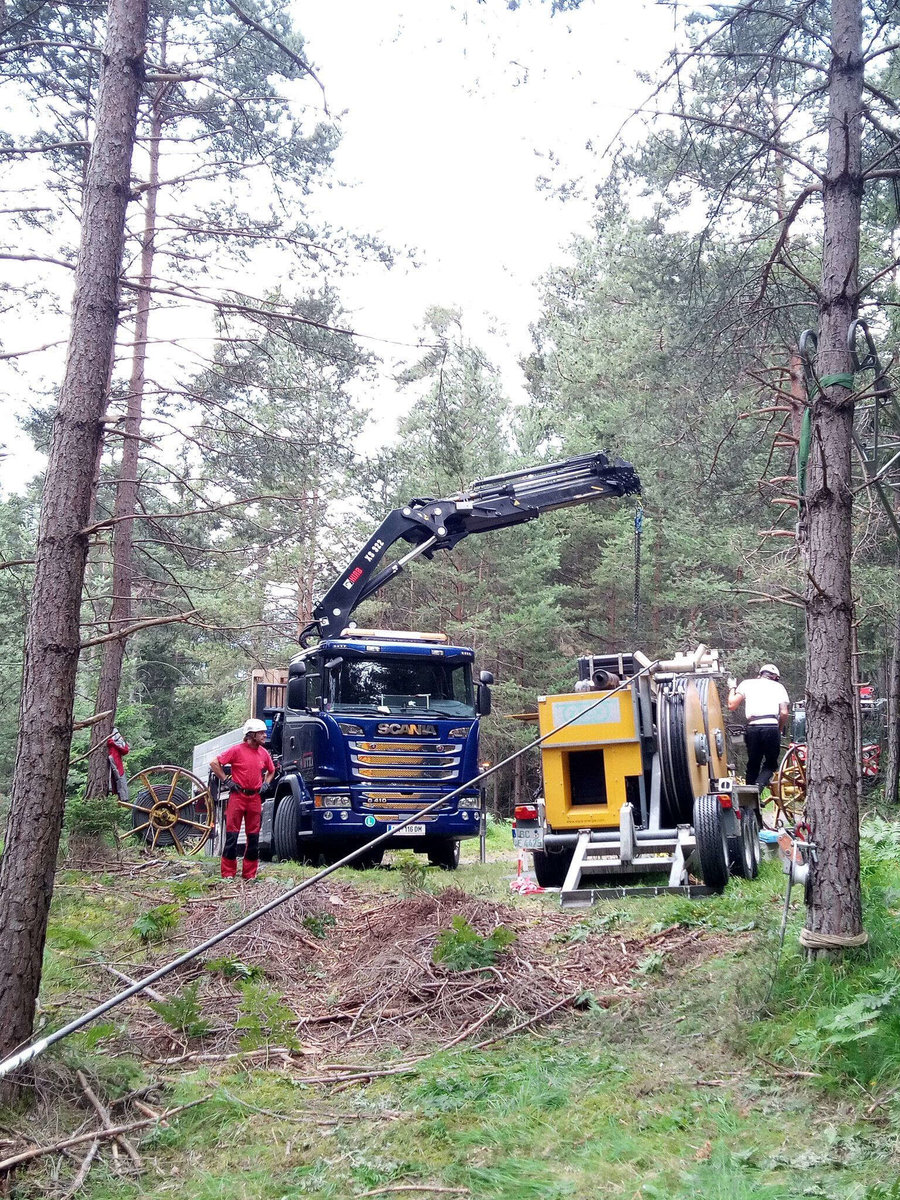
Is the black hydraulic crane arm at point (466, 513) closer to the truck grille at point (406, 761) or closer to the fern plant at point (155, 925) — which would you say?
the truck grille at point (406, 761)

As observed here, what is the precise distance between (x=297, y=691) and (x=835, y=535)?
7.80 meters

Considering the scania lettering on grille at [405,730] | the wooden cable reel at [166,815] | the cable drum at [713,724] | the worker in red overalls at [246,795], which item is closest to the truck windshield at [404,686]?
the scania lettering on grille at [405,730]

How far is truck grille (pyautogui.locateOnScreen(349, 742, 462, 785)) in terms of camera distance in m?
11.7

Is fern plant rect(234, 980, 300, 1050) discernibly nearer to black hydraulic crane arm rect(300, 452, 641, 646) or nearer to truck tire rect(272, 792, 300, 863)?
truck tire rect(272, 792, 300, 863)

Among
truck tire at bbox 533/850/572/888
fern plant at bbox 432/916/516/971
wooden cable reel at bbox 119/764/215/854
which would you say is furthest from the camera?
wooden cable reel at bbox 119/764/215/854

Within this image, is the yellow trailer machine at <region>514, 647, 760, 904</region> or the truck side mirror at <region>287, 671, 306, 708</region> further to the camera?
the truck side mirror at <region>287, 671, 306, 708</region>

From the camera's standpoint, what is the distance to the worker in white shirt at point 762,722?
10445mm

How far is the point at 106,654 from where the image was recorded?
45.9ft

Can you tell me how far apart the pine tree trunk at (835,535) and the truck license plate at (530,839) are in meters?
4.66

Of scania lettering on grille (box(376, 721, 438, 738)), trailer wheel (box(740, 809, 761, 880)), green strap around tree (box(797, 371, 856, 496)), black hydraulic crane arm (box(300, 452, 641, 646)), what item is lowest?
trailer wheel (box(740, 809, 761, 880))

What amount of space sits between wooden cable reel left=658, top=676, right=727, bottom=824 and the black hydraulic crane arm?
3879 mm

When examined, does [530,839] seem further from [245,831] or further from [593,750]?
[245,831]

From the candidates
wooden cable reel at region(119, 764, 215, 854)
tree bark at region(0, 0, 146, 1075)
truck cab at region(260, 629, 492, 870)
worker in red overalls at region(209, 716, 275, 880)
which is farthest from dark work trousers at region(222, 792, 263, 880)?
tree bark at region(0, 0, 146, 1075)

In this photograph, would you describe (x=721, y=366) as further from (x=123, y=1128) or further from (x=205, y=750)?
(x=205, y=750)
